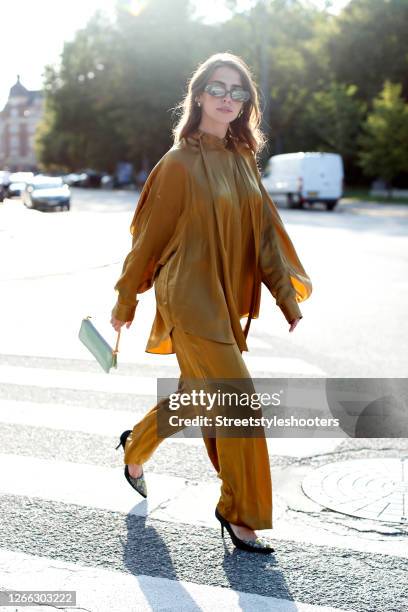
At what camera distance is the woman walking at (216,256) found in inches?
141

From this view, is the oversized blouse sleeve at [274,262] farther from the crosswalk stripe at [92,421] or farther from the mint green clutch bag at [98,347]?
the crosswalk stripe at [92,421]

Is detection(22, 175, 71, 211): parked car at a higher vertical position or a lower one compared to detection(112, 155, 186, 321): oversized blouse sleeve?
lower

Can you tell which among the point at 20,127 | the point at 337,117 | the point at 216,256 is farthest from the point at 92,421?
the point at 20,127

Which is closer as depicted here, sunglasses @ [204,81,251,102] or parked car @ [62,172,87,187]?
sunglasses @ [204,81,251,102]

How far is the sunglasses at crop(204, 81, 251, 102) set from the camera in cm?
370

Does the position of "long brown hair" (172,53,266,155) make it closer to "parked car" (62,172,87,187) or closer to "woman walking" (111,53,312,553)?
"woman walking" (111,53,312,553)

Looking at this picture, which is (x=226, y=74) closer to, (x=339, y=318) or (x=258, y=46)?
(x=339, y=318)

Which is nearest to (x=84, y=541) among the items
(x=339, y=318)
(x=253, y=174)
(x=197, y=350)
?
(x=197, y=350)

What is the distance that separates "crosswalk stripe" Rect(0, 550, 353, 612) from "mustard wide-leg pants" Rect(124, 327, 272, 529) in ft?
1.29

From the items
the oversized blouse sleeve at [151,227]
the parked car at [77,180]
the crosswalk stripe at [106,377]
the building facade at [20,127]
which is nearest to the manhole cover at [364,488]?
the oversized blouse sleeve at [151,227]

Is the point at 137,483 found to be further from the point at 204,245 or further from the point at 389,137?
the point at 389,137

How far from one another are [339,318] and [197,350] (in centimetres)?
629

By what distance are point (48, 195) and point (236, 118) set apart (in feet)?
114

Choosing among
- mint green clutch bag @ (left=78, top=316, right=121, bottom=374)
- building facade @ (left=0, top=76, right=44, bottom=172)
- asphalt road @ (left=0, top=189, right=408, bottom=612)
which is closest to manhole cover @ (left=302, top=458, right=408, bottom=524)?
asphalt road @ (left=0, top=189, right=408, bottom=612)
